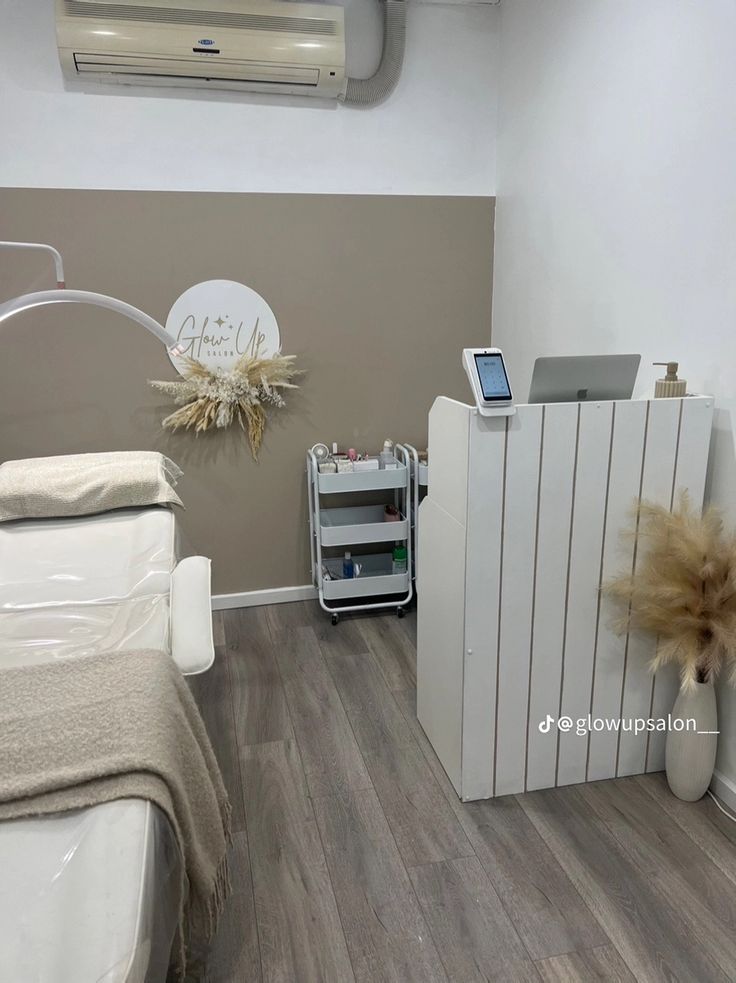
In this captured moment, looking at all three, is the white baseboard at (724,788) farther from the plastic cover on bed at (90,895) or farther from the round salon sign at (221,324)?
the round salon sign at (221,324)

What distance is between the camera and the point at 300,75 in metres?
3.02

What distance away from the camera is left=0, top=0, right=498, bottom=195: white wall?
9.65 ft

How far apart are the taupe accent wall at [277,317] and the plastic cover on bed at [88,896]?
2.24 m

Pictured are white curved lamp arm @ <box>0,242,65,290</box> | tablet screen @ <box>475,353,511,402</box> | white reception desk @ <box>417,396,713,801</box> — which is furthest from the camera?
white reception desk @ <box>417,396,713,801</box>

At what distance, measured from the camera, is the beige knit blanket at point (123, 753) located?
1.29 m

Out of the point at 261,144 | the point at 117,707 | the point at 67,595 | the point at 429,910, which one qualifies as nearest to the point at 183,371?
the point at 261,144

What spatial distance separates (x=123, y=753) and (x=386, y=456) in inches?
90.5

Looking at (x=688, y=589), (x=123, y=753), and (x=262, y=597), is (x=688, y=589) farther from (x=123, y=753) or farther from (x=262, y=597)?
(x=262, y=597)

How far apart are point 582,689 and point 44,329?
8.62 ft

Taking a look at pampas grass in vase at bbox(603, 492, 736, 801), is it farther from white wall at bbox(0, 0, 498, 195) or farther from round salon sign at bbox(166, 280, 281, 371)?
white wall at bbox(0, 0, 498, 195)

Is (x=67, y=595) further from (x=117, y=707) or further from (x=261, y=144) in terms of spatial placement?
(x=261, y=144)

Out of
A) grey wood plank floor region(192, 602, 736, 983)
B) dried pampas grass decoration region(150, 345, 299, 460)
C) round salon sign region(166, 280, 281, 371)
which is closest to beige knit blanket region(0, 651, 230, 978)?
grey wood plank floor region(192, 602, 736, 983)

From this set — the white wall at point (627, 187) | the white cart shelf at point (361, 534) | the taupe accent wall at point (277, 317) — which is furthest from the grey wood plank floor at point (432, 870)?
the taupe accent wall at point (277, 317)

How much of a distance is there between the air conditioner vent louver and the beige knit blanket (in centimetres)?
254
